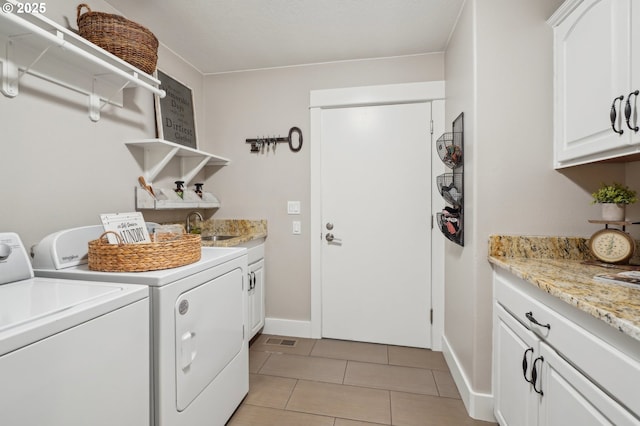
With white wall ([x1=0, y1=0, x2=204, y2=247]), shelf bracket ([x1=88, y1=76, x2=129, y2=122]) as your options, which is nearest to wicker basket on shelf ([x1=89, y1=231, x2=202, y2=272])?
white wall ([x1=0, y1=0, x2=204, y2=247])

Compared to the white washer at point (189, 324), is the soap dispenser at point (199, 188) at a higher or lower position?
higher

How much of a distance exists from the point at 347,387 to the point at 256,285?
3.44ft

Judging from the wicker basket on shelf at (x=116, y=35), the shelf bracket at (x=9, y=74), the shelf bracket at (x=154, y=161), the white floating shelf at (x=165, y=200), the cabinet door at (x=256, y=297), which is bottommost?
the cabinet door at (x=256, y=297)

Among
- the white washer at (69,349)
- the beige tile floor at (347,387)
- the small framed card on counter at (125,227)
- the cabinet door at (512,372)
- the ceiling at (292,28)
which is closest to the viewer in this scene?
the white washer at (69,349)

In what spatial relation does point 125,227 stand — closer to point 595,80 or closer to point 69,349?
point 69,349

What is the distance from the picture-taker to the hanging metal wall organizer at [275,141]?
2.66 m

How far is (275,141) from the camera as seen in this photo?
8.82ft

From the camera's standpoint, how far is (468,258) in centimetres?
A: 177

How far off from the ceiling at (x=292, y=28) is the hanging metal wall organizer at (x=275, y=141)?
59 centimetres

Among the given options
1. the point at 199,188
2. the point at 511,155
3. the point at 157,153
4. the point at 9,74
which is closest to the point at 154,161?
the point at 157,153

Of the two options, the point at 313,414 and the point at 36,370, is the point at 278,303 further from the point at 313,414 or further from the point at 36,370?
the point at 36,370

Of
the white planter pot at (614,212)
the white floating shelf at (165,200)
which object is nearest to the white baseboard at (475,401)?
the white planter pot at (614,212)

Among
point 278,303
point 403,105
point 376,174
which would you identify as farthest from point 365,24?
point 278,303

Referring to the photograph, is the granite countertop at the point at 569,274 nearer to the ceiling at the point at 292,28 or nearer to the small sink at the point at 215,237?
the ceiling at the point at 292,28
